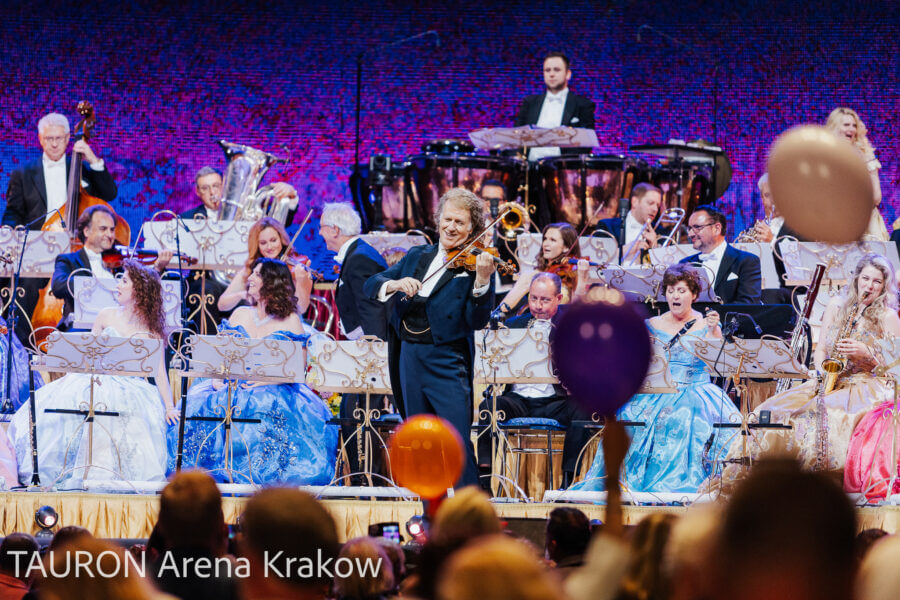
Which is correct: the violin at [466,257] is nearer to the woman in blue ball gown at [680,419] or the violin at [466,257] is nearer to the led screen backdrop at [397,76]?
the woman in blue ball gown at [680,419]

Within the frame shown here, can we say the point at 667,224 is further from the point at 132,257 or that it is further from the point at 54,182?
the point at 54,182

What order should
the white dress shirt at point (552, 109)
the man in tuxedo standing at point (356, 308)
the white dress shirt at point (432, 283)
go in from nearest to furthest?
the white dress shirt at point (432, 283), the man in tuxedo standing at point (356, 308), the white dress shirt at point (552, 109)

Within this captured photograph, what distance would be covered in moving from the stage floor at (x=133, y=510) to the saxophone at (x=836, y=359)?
0.90 m

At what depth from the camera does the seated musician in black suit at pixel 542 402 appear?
5875 millimetres

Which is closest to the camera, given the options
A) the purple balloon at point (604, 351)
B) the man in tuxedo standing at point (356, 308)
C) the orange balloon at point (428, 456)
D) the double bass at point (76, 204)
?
the purple balloon at point (604, 351)

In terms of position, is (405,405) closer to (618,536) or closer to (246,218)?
(618,536)

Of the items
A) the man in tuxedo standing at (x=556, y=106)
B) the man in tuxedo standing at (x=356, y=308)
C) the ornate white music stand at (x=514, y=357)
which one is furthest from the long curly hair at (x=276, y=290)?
the man in tuxedo standing at (x=556, y=106)

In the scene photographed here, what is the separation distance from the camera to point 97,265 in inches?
272

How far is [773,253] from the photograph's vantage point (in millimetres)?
7316

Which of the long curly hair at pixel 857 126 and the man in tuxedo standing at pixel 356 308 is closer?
the man in tuxedo standing at pixel 356 308

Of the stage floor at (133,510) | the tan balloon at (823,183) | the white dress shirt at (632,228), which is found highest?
the tan balloon at (823,183)

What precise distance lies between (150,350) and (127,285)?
0.84m

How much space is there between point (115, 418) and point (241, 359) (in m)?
0.87

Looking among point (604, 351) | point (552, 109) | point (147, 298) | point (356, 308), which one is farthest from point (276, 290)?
point (604, 351)
